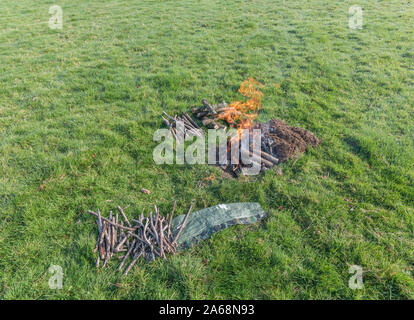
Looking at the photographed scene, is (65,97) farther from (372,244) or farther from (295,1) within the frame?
(295,1)

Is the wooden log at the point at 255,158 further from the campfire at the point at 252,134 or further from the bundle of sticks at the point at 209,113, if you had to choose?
the bundle of sticks at the point at 209,113

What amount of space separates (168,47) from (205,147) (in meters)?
8.01

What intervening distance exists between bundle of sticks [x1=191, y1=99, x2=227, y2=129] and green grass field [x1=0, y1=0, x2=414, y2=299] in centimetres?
63

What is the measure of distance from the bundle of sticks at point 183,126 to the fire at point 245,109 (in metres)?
0.90

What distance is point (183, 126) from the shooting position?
729cm

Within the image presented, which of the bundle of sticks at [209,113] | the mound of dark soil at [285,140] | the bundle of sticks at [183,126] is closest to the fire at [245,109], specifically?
the bundle of sticks at [209,113]

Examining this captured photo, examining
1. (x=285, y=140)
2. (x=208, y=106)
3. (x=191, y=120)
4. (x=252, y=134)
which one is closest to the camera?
(x=285, y=140)

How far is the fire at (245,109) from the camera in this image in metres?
7.46

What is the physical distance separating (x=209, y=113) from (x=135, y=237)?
4546 millimetres

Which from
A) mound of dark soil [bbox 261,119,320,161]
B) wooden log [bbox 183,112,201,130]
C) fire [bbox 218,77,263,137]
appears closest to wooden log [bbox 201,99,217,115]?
fire [bbox 218,77,263,137]

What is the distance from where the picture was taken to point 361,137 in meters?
6.89

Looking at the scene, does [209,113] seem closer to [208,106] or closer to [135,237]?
[208,106]

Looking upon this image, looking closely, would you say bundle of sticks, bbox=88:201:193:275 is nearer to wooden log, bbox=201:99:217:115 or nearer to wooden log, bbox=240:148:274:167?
wooden log, bbox=240:148:274:167
